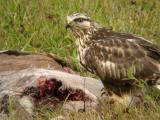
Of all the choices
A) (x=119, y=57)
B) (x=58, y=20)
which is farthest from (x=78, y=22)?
(x=58, y=20)

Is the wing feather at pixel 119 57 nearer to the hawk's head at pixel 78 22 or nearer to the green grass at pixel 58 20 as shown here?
the hawk's head at pixel 78 22

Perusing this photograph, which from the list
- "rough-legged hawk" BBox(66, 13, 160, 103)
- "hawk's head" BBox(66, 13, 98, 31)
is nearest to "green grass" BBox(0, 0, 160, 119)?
"hawk's head" BBox(66, 13, 98, 31)

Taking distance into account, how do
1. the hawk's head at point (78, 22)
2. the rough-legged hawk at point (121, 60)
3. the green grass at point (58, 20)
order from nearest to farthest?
the rough-legged hawk at point (121, 60) → the hawk's head at point (78, 22) → the green grass at point (58, 20)

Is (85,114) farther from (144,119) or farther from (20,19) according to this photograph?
(20,19)

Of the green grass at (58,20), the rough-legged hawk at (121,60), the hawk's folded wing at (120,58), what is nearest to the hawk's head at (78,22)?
the rough-legged hawk at (121,60)

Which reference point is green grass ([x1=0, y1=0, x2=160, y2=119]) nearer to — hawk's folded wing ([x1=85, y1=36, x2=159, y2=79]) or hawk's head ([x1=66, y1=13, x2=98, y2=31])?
hawk's head ([x1=66, y1=13, x2=98, y2=31])

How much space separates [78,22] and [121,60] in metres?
0.85

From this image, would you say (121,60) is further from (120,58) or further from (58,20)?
(58,20)

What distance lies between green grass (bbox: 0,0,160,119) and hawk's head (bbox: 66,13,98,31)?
1141mm

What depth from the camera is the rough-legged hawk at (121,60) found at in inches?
360

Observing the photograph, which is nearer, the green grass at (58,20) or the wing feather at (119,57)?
the wing feather at (119,57)

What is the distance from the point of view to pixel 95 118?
319 inches

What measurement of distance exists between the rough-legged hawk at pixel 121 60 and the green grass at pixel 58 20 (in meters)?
1.56

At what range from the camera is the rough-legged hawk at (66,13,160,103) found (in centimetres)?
915
